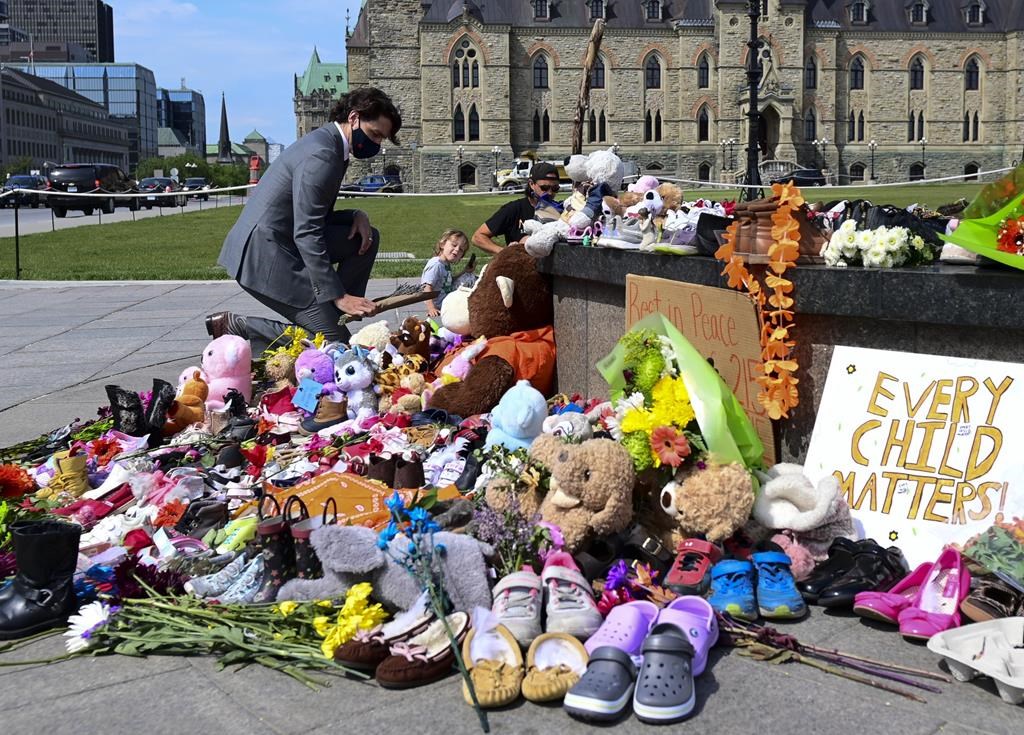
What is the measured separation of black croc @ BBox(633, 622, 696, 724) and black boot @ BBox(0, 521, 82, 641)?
5.82 feet

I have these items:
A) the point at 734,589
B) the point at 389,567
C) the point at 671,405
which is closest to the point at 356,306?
the point at 671,405

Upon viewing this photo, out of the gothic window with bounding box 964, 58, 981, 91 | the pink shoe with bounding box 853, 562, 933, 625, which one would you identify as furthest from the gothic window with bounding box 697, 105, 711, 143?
→ the pink shoe with bounding box 853, 562, 933, 625

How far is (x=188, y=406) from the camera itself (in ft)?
18.5

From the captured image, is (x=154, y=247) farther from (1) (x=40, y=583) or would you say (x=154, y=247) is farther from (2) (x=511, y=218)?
(1) (x=40, y=583)

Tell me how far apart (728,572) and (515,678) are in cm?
82

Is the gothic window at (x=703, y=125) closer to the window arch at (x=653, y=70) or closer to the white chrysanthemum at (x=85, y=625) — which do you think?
the window arch at (x=653, y=70)

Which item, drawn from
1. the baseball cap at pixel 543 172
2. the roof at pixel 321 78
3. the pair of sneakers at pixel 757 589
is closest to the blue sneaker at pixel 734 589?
the pair of sneakers at pixel 757 589

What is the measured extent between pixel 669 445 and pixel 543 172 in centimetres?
398

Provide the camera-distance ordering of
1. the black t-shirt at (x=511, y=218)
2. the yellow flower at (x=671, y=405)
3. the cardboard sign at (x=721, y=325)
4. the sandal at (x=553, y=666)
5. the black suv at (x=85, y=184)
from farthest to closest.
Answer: the black suv at (x=85, y=184)
the black t-shirt at (x=511, y=218)
the cardboard sign at (x=721, y=325)
the yellow flower at (x=671, y=405)
the sandal at (x=553, y=666)

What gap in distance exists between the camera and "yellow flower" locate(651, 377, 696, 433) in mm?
3504

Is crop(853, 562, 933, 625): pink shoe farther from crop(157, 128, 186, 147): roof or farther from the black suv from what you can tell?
crop(157, 128, 186, 147): roof

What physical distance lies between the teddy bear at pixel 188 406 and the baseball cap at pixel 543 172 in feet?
8.50

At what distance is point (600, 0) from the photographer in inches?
2891

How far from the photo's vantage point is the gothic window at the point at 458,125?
71.6 meters
